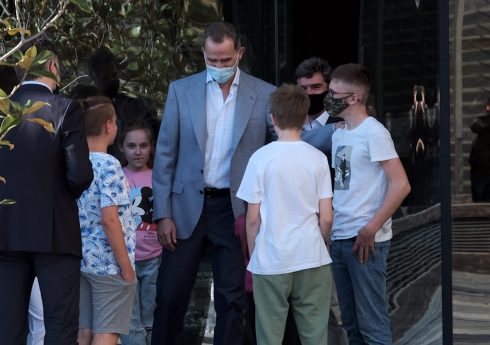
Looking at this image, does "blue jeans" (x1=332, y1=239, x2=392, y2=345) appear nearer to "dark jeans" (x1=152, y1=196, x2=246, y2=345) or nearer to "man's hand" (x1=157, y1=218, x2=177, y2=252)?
"dark jeans" (x1=152, y1=196, x2=246, y2=345)

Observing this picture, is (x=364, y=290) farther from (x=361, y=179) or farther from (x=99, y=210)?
(x=99, y=210)

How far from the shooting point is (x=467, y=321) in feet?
19.0

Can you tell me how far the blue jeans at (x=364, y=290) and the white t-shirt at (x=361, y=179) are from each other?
0.07 m

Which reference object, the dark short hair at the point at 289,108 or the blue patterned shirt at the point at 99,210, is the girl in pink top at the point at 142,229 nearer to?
the blue patterned shirt at the point at 99,210

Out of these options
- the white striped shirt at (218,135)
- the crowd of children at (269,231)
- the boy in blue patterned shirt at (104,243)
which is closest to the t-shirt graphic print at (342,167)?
the crowd of children at (269,231)

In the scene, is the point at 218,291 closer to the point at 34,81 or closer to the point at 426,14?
the point at 34,81

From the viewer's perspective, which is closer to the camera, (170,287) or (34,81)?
(34,81)

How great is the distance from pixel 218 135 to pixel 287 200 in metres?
0.73

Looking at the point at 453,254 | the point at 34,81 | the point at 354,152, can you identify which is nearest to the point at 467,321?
the point at 453,254

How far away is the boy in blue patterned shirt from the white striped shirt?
0.54m

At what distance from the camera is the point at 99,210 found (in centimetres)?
503

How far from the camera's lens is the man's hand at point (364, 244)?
517 centimetres

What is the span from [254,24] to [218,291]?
2.12 metres

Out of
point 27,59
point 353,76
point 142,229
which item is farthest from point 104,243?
point 27,59
